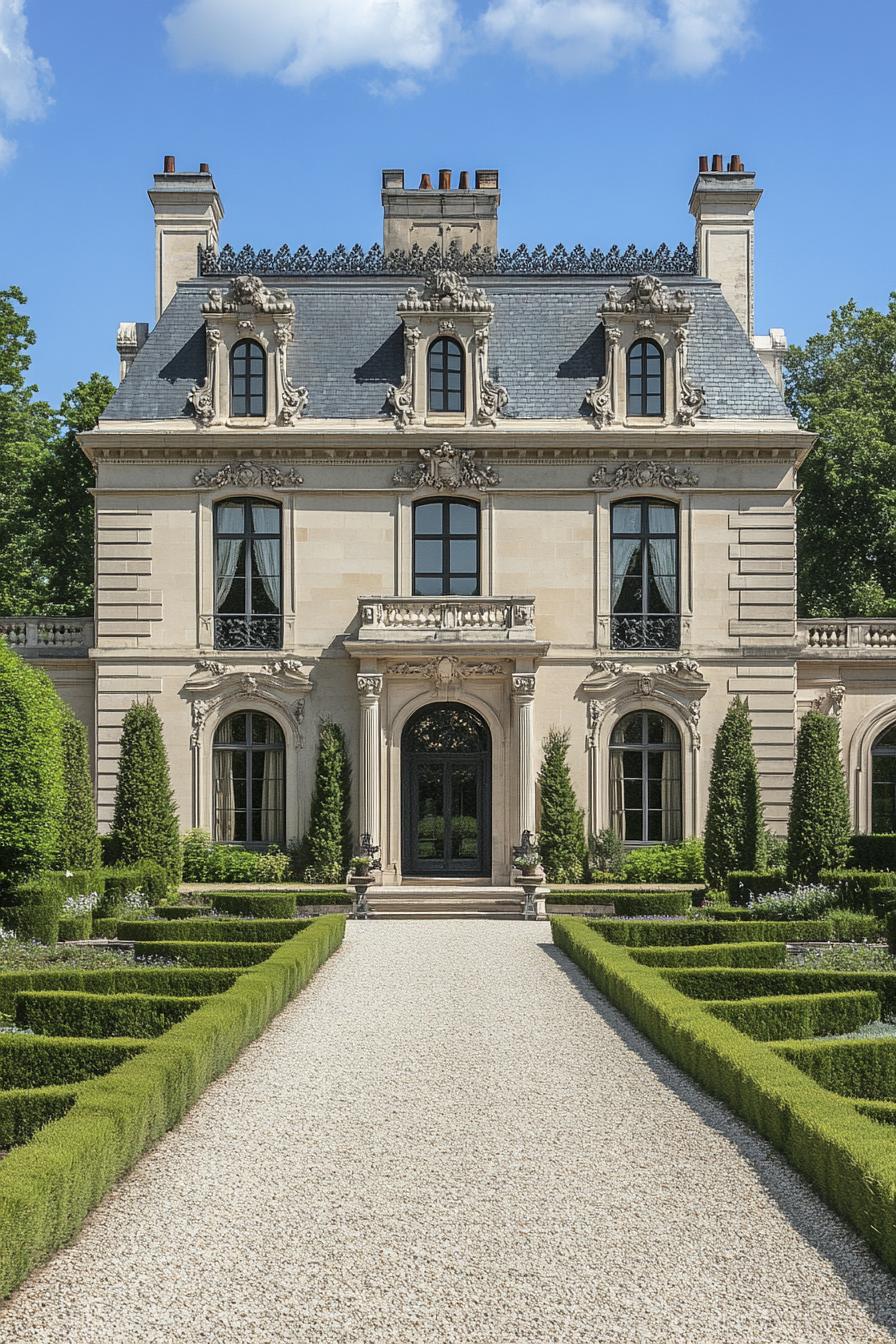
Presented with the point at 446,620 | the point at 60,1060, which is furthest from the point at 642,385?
the point at 60,1060

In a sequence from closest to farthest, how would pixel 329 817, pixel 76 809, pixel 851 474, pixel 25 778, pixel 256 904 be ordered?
1. pixel 25 778
2. pixel 256 904
3. pixel 76 809
4. pixel 329 817
5. pixel 851 474

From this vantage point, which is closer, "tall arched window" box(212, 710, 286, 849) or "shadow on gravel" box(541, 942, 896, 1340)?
"shadow on gravel" box(541, 942, 896, 1340)

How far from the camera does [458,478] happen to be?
3216 cm

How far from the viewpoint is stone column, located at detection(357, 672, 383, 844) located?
30.8 m

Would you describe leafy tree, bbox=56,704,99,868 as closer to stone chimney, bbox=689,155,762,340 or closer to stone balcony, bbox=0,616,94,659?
stone balcony, bbox=0,616,94,659

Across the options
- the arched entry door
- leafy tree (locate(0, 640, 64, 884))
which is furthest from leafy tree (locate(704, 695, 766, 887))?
leafy tree (locate(0, 640, 64, 884))

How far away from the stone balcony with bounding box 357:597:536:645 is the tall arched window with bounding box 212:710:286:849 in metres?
3.40

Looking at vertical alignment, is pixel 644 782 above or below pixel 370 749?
below

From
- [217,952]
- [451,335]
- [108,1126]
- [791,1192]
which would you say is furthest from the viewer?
[451,335]

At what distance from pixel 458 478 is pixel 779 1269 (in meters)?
25.5

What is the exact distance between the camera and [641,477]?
3216 centimetres

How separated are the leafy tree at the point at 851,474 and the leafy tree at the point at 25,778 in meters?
24.3

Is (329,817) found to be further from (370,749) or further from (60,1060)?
(60,1060)

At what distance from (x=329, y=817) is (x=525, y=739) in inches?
169
